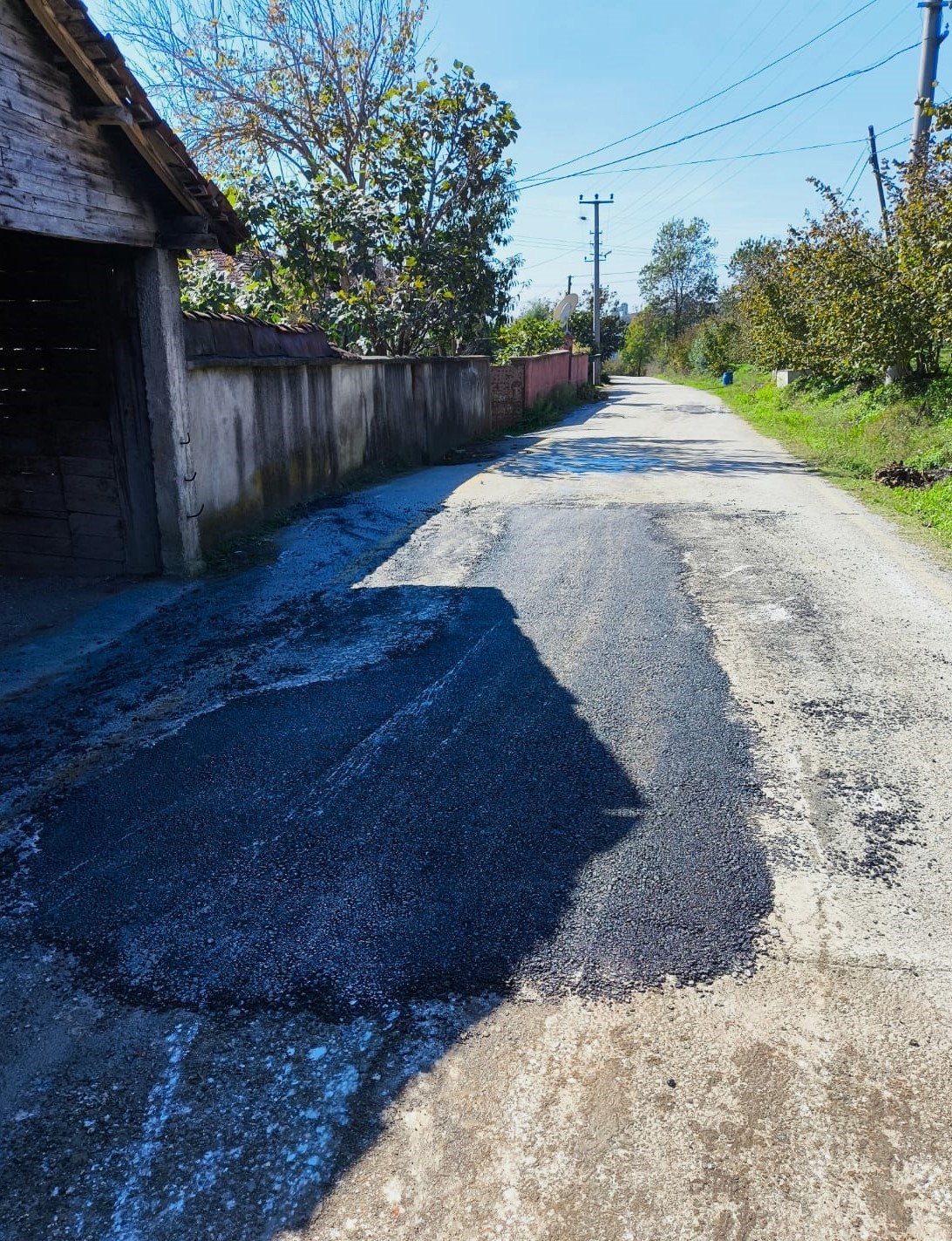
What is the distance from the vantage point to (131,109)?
6031mm

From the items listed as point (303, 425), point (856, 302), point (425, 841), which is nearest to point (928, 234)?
point (856, 302)

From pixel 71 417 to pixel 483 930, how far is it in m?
6.06

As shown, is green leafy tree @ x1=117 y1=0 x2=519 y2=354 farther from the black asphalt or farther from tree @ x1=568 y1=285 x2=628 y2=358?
tree @ x1=568 y1=285 x2=628 y2=358

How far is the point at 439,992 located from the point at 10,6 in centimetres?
609

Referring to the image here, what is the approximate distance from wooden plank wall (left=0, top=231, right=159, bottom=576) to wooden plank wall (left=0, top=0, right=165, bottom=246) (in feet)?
1.93

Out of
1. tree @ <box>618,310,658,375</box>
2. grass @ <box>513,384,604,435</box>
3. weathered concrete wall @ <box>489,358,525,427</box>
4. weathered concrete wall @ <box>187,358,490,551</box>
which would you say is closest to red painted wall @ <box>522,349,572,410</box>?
grass @ <box>513,384,604,435</box>

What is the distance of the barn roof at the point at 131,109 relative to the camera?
5.48m

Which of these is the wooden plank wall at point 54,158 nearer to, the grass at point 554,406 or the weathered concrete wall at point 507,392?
the weathered concrete wall at point 507,392

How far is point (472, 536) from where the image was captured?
8.80m

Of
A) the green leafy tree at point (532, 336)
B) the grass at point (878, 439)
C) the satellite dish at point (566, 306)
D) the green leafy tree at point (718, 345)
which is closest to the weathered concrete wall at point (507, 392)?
the green leafy tree at point (532, 336)

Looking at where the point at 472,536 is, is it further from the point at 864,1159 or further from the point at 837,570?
the point at 864,1159

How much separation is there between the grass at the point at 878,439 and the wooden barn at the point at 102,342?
698 centimetres

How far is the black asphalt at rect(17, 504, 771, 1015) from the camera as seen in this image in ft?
9.45

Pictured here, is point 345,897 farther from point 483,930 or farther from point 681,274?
point 681,274
